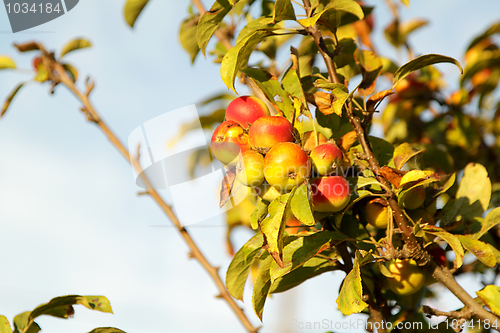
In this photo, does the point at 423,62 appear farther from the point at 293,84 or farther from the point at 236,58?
the point at 236,58

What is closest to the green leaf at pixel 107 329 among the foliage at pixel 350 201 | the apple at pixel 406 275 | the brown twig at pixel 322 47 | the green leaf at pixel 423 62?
the foliage at pixel 350 201

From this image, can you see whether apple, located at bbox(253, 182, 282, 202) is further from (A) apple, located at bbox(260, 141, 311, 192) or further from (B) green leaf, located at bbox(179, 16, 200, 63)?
(B) green leaf, located at bbox(179, 16, 200, 63)

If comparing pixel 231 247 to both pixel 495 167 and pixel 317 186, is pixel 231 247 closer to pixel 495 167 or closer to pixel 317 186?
pixel 317 186

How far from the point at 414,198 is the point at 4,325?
1.10 metres

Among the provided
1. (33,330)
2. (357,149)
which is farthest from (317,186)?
(33,330)

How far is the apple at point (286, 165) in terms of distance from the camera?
2.83ft

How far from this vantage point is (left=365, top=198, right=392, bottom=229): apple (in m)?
0.98

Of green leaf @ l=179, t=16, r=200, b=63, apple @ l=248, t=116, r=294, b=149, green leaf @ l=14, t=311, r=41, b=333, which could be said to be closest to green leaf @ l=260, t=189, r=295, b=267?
apple @ l=248, t=116, r=294, b=149

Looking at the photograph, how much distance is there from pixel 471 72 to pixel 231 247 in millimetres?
1376

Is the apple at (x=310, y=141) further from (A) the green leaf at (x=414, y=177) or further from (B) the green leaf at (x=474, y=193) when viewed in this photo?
(B) the green leaf at (x=474, y=193)

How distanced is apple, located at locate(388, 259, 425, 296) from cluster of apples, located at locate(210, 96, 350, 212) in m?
0.30

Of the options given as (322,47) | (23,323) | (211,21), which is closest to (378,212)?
(322,47)

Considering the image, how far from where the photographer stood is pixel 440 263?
44.9 inches

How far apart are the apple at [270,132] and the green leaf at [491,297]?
0.63 m
